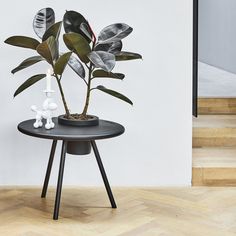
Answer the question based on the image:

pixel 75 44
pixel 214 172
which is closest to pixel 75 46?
pixel 75 44

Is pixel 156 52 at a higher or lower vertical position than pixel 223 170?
higher

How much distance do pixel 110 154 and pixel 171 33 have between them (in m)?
0.90

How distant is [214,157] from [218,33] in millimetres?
3448

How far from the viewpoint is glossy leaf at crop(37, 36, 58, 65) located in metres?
2.98

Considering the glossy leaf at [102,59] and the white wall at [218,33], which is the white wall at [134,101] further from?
the white wall at [218,33]

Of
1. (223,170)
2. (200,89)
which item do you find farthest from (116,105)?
(200,89)

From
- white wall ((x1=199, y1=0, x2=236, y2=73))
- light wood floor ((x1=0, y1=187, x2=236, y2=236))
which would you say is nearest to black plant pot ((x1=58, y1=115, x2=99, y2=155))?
light wood floor ((x1=0, y1=187, x2=236, y2=236))

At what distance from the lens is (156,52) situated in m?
3.72

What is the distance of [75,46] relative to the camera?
3.03 m

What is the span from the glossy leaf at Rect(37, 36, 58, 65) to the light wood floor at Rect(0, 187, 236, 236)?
0.90m

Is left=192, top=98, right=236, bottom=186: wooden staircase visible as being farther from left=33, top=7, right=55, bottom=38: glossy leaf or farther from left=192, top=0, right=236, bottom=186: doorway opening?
left=33, top=7, right=55, bottom=38: glossy leaf

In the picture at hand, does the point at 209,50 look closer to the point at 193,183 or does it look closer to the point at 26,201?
the point at 193,183

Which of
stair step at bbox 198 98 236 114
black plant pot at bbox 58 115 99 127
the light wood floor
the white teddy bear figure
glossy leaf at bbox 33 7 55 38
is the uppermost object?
glossy leaf at bbox 33 7 55 38

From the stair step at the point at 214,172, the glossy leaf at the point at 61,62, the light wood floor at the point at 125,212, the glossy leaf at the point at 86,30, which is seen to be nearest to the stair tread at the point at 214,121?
the stair step at the point at 214,172
